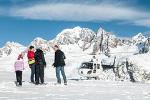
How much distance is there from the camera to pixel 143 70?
3353cm

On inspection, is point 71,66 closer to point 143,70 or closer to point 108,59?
point 108,59

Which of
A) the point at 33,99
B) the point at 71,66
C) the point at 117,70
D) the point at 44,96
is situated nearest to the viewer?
the point at 33,99

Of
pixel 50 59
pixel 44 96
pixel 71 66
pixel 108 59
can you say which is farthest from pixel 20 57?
pixel 50 59

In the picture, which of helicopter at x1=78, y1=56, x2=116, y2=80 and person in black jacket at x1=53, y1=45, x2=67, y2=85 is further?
helicopter at x1=78, y1=56, x2=116, y2=80

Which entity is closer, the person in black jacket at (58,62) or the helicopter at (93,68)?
the person in black jacket at (58,62)

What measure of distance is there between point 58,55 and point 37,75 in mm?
1473

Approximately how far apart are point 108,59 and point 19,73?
14.9 metres

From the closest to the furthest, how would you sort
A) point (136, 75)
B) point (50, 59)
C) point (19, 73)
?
1. point (19, 73)
2. point (136, 75)
3. point (50, 59)

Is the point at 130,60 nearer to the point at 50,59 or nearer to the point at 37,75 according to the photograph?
the point at 37,75

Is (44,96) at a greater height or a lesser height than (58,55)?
lesser

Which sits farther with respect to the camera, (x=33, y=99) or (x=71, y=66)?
(x=71, y=66)

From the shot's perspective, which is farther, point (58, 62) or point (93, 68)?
point (93, 68)

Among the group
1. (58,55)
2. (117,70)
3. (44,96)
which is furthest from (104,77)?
(44,96)

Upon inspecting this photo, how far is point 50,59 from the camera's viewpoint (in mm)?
56906
